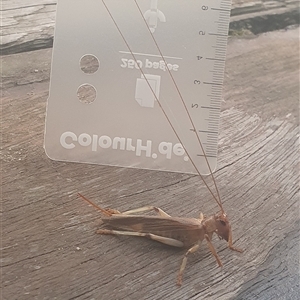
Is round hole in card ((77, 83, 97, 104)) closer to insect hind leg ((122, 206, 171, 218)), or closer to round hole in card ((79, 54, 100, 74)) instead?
round hole in card ((79, 54, 100, 74))

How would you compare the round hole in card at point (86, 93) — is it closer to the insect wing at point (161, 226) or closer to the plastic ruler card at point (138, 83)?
the plastic ruler card at point (138, 83)

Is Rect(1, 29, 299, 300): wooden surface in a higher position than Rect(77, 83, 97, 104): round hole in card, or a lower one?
lower

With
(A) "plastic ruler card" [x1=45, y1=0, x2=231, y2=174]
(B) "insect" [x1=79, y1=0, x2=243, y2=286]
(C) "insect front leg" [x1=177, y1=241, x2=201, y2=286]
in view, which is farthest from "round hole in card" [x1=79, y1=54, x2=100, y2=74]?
(C) "insect front leg" [x1=177, y1=241, x2=201, y2=286]

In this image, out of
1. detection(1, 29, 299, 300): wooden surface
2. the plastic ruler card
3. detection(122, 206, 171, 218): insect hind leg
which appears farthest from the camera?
the plastic ruler card

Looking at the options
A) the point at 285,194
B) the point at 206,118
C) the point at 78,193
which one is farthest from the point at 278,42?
the point at 78,193

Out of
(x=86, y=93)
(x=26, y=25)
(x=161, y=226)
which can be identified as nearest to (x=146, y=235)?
(x=161, y=226)

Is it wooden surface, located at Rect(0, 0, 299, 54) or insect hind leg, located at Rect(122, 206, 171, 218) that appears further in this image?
wooden surface, located at Rect(0, 0, 299, 54)

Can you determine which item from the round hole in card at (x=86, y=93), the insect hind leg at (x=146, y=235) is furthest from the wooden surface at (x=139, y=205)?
the round hole in card at (x=86, y=93)

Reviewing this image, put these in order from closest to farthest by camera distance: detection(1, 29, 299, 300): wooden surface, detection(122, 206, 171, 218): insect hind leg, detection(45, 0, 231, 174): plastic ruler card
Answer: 1. detection(1, 29, 299, 300): wooden surface
2. detection(122, 206, 171, 218): insect hind leg
3. detection(45, 0, 231, 174): plastic ruler card

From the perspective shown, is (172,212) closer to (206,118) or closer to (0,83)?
(206,118)
